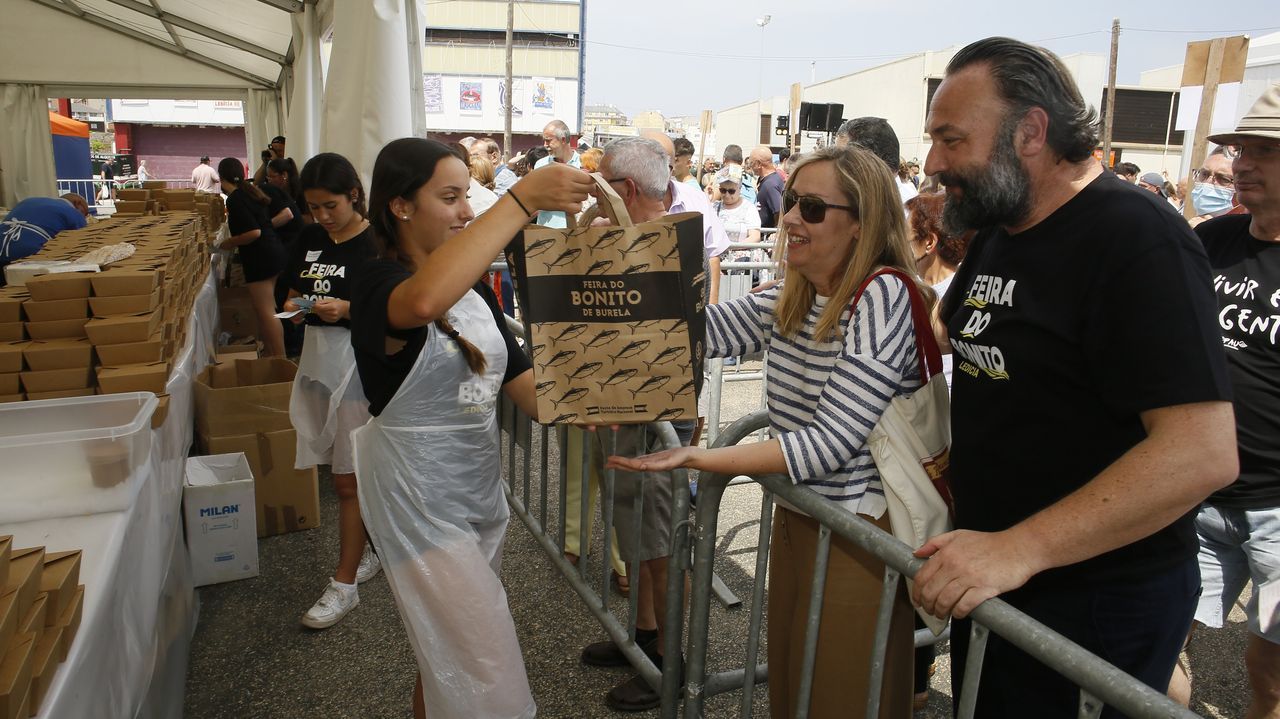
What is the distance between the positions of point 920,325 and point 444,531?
1.39m

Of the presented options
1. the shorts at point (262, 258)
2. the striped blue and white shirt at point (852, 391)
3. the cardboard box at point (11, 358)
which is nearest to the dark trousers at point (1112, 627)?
the striped blue and white shirt at point (852, 391)

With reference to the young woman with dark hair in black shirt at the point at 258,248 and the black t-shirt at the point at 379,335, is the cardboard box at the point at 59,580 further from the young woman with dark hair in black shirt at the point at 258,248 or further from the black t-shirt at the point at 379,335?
the young woman with dark hair in black shirt at the point at 258,248

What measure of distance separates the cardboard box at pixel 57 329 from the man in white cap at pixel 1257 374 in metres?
4.10

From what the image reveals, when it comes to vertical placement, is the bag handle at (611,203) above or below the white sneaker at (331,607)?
above

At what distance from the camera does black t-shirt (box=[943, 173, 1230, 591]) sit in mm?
1333

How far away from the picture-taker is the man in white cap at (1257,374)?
254cm

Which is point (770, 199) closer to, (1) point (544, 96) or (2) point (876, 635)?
(2) point (876, 635)

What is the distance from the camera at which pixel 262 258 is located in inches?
303

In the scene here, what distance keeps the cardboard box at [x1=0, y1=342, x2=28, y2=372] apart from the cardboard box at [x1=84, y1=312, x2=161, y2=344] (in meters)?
0.22

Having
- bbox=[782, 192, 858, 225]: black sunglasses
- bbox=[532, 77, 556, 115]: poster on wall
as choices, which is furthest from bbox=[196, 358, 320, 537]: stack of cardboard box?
bbox=[532, 77, 556, 115]: poster on wall

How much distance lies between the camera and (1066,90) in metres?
1.58

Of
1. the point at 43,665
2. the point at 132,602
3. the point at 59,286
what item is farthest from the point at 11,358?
the point at 43,665

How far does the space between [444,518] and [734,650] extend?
1.73 m

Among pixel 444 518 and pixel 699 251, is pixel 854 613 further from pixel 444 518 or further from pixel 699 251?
pixel 444 518
